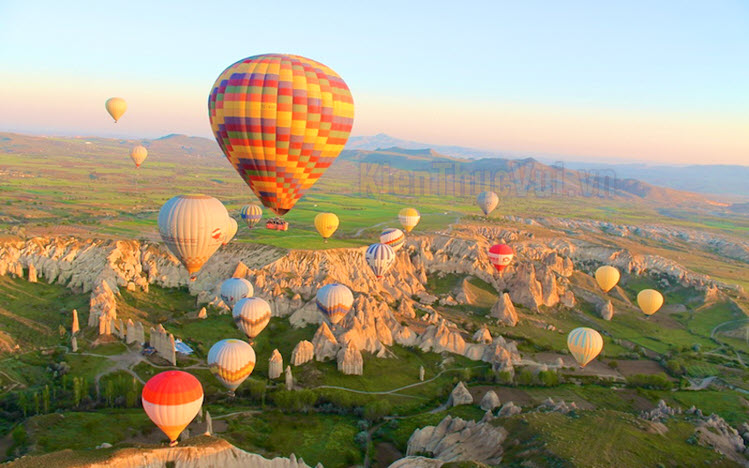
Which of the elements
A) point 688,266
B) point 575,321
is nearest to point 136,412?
point 575,321

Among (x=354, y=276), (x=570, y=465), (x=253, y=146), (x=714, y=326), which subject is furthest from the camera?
(x=714, y=326)

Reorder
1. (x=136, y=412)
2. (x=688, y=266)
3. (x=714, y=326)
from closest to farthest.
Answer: (x=136, y=412), (x=714, y=326), (x=688, y=266)

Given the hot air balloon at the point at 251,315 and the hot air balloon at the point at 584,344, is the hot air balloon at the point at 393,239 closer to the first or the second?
the hot air balloon at the point at 251,315

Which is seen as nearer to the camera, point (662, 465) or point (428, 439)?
point (662, 465)

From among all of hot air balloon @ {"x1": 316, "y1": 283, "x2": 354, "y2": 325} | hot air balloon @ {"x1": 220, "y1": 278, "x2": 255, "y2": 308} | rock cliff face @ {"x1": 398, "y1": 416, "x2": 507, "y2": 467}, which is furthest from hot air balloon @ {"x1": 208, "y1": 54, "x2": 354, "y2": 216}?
hot air balloon @ {"x1": 220, "y1": 278, "x2": 255, "y2": 308}

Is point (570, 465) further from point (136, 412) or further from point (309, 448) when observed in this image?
point (136, 412)

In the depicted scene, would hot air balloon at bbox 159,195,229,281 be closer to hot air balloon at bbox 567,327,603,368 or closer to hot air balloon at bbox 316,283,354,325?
hot air balloon at bbox 316,283,354,325

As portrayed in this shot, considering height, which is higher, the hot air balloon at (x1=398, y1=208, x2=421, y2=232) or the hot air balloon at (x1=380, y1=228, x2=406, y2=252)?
the hot air balloon at (x1=398, y1=208, x2=421, y2=232)

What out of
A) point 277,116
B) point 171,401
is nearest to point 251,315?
point 171,401
